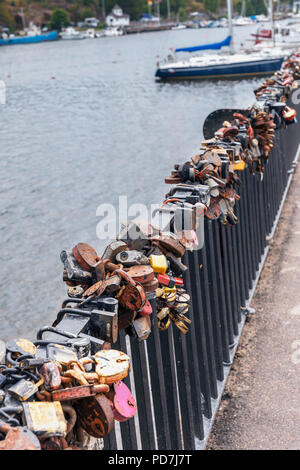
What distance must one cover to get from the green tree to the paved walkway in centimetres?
16131

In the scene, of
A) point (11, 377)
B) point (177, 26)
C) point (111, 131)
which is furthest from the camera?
point (177, 26)

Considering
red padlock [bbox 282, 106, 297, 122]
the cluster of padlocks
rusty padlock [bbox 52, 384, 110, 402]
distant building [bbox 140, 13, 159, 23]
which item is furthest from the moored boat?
distant building [bbox 140, 13, 159, 23]

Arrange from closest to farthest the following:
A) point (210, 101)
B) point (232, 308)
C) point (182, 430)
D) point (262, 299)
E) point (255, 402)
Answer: point (182, 430), point (255, 402), point (232, 308), point (262, 299), point (210, 101)

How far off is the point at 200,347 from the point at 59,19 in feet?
539

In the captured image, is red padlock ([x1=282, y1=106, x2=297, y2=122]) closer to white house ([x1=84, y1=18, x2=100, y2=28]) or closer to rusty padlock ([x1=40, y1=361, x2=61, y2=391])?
rusty padlock ([x1=40, y1=361, x2=61, y2=391])

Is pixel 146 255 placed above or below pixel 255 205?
above

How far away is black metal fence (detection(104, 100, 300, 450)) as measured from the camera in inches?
90.0

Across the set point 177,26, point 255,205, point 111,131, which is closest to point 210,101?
point 111,131

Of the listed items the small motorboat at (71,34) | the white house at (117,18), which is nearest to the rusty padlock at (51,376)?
the small motorboat at (71,34)

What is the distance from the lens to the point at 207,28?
18500cm

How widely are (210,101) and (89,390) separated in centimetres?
4795
